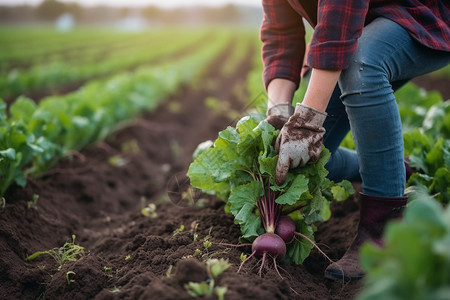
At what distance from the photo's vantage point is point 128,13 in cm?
10531

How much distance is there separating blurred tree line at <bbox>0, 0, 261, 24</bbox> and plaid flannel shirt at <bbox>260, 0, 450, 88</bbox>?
3190 inches

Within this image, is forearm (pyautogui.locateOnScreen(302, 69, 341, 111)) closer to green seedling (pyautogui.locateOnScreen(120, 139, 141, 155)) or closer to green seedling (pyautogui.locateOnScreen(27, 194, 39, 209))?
green seedling (pyautogui.locateOnScreen(27, 194, 39, 209))

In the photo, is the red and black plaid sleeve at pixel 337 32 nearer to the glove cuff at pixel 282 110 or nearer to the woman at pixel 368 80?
the woman at pixel 368 80

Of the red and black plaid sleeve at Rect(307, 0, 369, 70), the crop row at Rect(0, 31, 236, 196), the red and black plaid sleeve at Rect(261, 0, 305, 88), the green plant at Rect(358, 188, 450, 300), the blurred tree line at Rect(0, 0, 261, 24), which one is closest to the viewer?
the green plant at Rect(358, 188, 450, 300)

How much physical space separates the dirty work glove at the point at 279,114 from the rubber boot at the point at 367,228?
1.98 feet

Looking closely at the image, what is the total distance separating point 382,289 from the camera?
1.11 m

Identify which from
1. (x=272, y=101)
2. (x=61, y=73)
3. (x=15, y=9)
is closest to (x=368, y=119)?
(x=272, y=101)

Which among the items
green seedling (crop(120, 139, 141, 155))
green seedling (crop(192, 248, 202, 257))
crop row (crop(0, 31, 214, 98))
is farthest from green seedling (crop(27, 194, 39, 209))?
crop row (crop(0, 31, 214, 98))

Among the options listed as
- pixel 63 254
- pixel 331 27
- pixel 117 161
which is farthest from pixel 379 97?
pixel 117 161

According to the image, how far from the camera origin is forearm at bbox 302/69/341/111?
2094 mm

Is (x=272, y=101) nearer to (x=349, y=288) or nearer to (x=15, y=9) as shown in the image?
(x=349, y=288)

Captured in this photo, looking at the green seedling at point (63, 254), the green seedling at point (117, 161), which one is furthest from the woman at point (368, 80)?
the green seedling at point (117, 161)

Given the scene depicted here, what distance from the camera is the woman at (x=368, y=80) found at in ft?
6.70

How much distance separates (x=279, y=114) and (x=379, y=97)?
0.59 m
